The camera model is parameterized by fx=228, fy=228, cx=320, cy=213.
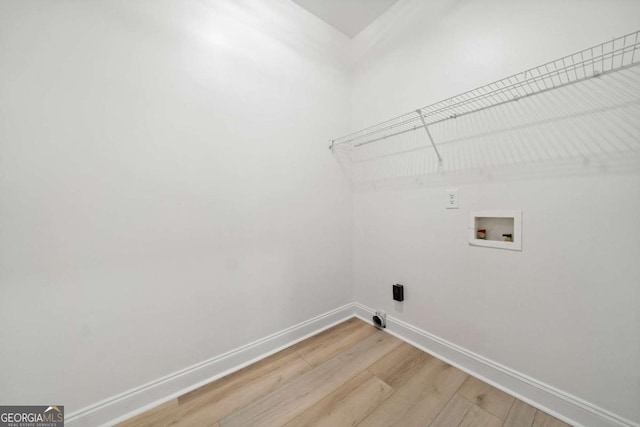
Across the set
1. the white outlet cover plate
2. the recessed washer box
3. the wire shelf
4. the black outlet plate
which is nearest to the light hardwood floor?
the black outlet plate

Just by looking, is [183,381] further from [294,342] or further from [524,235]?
[524,235]

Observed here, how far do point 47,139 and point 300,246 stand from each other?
4.67ft

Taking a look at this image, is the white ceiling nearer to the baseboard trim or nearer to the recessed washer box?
the recessed washer box

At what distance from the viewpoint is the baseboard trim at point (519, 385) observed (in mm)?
1010

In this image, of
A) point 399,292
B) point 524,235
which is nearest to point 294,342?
point 399,292

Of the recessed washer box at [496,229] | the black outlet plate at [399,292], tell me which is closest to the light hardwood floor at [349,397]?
the black outlet plate at [399,292]

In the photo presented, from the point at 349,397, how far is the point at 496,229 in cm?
124

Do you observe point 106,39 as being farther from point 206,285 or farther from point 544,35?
point 544,35

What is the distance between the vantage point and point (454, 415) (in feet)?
3.64

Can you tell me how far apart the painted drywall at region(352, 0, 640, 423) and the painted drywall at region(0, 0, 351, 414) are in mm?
778

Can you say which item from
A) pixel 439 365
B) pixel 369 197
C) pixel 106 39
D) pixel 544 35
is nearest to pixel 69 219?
pixel 106 39

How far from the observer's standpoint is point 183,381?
4.24ft

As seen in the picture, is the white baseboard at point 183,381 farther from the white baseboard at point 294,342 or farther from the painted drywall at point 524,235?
the painted drywall at point 524,235

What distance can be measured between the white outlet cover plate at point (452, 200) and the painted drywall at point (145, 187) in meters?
0.98
